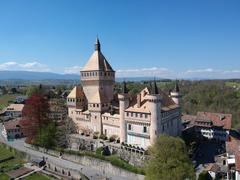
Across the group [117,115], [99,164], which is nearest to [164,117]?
[117,115]

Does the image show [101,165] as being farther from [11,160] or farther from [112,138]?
[11,160]

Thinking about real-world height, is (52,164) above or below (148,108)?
below

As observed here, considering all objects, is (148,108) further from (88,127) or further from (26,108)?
(26,108)

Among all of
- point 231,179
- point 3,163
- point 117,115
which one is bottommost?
point 3,163

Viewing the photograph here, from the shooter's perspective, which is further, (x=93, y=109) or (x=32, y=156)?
(x=93, y=109)

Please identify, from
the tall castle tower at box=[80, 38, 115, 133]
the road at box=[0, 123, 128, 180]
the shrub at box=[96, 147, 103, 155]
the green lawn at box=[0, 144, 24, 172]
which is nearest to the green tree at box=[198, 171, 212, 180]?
the road at box=[0, 123, 128, 180]

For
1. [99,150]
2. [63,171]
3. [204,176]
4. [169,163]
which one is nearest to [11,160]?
[63,171]

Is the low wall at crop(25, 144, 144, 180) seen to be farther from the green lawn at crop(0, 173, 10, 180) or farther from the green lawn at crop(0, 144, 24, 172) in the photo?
the green lawn at crop(0, 173, 10, 180)
